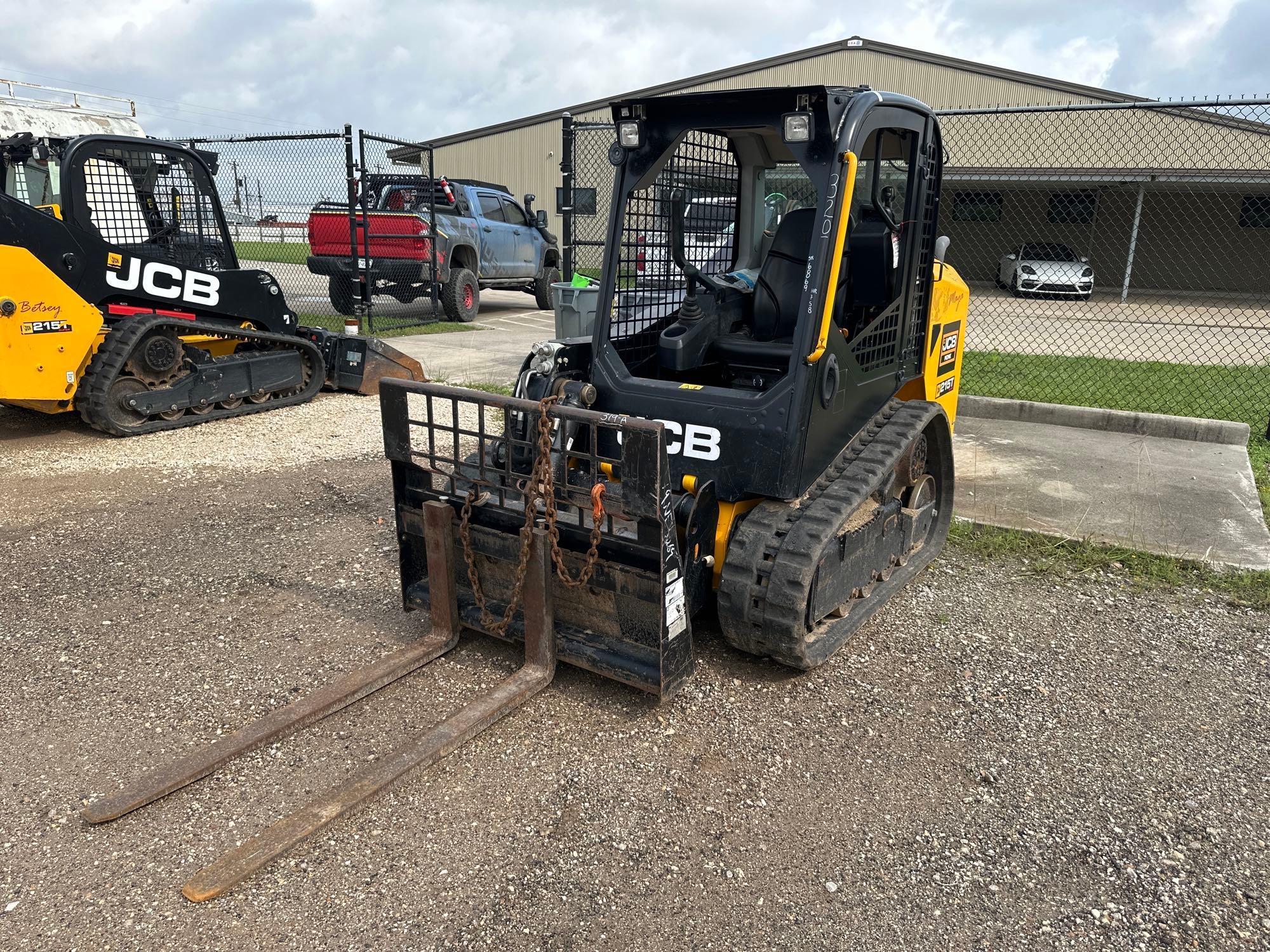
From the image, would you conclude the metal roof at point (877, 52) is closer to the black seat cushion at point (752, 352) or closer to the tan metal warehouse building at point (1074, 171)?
the tan metal warehouse building at point (1074, 171)

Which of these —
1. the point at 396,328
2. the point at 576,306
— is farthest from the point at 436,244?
the point at 576,306

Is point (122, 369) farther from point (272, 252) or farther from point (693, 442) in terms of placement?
point (272, 252)

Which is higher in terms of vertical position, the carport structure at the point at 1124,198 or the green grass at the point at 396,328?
the carport structure at the point at 1124,198

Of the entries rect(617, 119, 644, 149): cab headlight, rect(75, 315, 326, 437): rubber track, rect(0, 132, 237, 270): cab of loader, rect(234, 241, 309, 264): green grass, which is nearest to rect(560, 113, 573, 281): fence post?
rect(75, 315, 326, 437): rubber track

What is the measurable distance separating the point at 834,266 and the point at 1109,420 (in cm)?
551

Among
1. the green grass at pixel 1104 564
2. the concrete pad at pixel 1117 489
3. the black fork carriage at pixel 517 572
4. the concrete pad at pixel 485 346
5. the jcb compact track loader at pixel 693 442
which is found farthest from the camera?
the concrete pad at pixel 485 346

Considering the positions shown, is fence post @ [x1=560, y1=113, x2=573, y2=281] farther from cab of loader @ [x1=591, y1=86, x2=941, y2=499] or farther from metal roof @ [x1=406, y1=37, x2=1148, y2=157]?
metal roof @ [x1=406, y1=37, x2=1148, y2=157]

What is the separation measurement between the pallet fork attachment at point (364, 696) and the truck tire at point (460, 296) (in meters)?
11.1

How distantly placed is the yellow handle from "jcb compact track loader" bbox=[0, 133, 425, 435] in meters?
6.07

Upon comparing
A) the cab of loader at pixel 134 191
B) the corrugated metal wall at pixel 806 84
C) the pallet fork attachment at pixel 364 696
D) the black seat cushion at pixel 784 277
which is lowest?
the pallet fork attachment at pixel 364 696

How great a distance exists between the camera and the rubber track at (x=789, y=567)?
344 centimetres

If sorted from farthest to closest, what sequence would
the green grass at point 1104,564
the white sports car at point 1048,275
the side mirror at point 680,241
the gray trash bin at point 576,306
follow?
the white sports car at point 1048,275
the gray trash bin at point 576,306
the green grass at point 1104,564
the side mirror at point 680,241

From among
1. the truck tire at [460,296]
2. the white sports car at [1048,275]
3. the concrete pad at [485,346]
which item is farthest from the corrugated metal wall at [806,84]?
the truck tire at [460,296]

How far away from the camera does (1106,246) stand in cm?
2512
